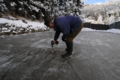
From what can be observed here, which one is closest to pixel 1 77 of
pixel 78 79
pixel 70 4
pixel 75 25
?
pixel 78 79

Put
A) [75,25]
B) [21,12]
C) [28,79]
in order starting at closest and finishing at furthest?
[28,79], [75,25], [21,12]

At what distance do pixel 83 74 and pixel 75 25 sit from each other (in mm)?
1094

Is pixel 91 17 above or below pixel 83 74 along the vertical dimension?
above

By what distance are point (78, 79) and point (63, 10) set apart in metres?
15.5

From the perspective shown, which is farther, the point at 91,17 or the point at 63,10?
the point at 91,17

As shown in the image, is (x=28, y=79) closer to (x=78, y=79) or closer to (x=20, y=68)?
(x=20, y=68)

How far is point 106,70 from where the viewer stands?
137cm

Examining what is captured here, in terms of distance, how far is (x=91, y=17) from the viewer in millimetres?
40031

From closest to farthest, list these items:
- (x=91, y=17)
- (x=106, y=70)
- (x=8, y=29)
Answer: (x=106, y=70) < (x=8, y=29) < (x=91, y=17)

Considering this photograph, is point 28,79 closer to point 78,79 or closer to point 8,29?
point 78,79

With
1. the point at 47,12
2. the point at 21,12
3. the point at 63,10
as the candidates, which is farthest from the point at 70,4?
the point at 21,12

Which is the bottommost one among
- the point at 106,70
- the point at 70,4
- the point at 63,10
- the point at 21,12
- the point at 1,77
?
the point at 106,70

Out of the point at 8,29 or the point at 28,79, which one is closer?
the point at 28,79

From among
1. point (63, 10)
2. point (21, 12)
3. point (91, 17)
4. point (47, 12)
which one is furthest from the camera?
point (91, 17)
